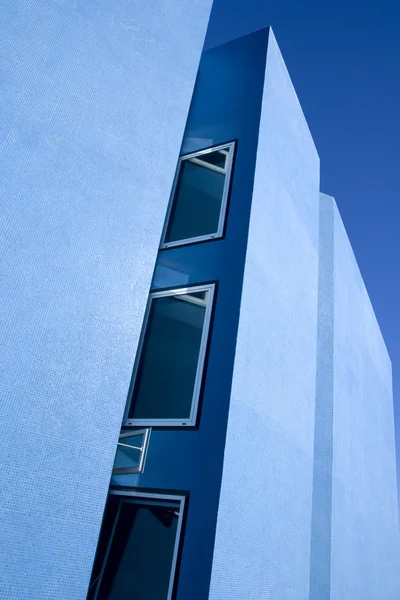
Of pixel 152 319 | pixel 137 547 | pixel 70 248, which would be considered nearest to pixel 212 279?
pixel 152 319

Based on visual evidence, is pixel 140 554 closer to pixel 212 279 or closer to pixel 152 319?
pixel 152 319

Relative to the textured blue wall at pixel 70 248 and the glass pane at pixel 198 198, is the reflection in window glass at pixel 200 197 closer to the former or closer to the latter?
the glass pane at pixel 198 198

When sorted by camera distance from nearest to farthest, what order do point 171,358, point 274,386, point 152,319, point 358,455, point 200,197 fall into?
1. point 171,358
2. point 152,319
3. point 274,386
4. point 200,197
5. point 358,455

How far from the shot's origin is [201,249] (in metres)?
6.09

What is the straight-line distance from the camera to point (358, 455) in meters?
10.7

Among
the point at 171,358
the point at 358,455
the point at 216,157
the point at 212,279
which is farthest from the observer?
the point at 358,455


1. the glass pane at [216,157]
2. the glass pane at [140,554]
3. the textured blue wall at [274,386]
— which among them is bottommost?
the glass pane at [140,554]

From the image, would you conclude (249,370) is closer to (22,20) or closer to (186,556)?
(186,556)

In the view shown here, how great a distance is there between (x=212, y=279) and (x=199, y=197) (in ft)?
4.99

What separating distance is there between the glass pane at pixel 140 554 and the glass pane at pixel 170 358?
1.00 meters

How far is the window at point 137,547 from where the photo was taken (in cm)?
466

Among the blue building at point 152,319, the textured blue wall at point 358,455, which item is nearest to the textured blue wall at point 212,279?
the blue building at point 152,319

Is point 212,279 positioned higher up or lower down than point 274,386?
higher up

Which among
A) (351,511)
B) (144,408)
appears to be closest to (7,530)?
(144,408)
